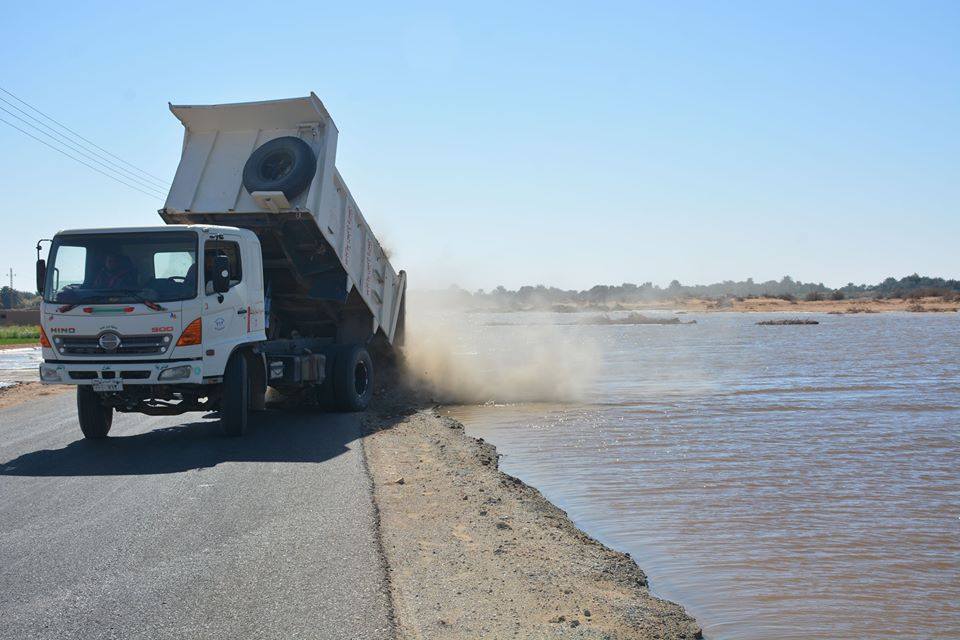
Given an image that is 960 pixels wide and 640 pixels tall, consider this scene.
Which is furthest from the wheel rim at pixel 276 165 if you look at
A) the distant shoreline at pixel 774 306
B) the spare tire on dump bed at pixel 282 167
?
the distant shoreline at pixel 774 306

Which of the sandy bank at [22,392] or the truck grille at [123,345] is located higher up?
the truck grille at [123,345]

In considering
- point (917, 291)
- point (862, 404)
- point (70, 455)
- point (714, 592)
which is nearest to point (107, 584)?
point (714, 592)

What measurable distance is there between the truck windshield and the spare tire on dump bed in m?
2.06

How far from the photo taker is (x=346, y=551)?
6.71 meters

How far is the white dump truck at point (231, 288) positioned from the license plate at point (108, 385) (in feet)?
0.04

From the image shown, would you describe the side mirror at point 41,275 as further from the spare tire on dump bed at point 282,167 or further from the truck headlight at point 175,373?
the spare tire on dump bed at point 282,167

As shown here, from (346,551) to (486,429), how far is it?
938cm

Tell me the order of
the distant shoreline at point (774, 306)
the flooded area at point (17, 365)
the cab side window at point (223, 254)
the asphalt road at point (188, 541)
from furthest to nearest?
the distant shoreline at point (774, 306), the flooded area at point (17, 365), the cab side window at point (223, 254), the asphalt road at point (188, 541)

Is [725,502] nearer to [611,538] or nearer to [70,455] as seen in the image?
[611,538]

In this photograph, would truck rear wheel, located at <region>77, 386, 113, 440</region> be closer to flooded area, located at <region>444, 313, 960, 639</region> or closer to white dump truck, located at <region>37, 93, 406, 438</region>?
white dump truck, located at <region>37, 93, 406, 438</region>

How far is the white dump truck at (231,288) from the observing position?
11156mm

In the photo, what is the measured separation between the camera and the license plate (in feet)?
36.4

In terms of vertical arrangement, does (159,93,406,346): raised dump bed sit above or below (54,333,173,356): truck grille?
above

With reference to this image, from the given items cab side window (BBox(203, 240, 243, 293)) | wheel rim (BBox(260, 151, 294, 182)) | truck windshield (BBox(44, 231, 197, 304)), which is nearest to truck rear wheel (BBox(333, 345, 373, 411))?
wheel rim (BBox(260, 151, 294, 182))
